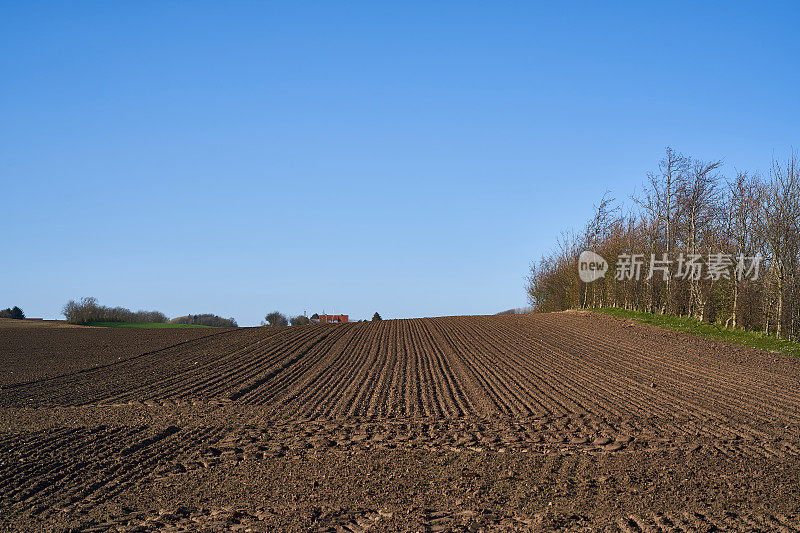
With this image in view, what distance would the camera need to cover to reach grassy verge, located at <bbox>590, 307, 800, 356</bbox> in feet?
64.9

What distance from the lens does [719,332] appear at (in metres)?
22.7

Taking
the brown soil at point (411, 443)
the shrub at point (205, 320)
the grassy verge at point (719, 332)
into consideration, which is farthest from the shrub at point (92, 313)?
the grassy verge at point (719, 332)

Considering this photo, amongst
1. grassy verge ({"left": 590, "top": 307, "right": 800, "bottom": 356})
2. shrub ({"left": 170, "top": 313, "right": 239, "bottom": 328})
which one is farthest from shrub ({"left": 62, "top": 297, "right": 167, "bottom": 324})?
grassy verge ({"left": 590, "top": 307, "right": 800, "bottom": 356})

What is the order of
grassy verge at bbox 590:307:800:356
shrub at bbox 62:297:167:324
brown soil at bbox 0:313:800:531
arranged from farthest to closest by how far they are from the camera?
shrub at bbox 62:297:167:324
grassy verge at bbox 590:307:800:356
brown soil at bbox 0:313:800:531

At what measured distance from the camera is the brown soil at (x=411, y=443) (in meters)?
6.85

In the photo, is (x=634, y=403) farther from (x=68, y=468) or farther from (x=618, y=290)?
(x=618, y=290)

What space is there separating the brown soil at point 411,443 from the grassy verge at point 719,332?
1052 millimetres

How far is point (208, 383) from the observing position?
52.4ft

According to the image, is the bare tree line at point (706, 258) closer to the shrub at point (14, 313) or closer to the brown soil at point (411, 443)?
the brown soil at point (411, 443)

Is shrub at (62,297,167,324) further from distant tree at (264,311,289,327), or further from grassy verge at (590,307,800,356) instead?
grassy verge at (590,307,800,356)

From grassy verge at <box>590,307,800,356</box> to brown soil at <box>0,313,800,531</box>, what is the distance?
105cm

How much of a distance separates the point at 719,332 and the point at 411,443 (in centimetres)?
1713

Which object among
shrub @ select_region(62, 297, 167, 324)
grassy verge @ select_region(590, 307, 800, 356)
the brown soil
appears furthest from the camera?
shrub @ select_region(62, 297, 167, 324)

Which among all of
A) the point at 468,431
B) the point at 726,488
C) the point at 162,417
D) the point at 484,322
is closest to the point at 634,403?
the point at 468,431
